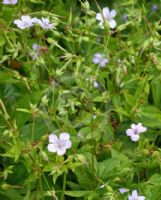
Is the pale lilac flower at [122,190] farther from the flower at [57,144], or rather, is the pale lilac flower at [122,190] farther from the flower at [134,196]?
the flower at [57,144]

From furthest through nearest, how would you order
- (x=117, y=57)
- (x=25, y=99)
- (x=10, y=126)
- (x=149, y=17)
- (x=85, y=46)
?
(x=149, y=17), (x=85, y=46), (x=117, y=57), (x=25, y=99), (x=10, y=126)

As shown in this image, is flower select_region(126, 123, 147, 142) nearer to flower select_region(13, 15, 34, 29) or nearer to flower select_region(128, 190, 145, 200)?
flower select_region(128, 190, 145, 200)

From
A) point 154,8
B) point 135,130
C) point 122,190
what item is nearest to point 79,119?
point 135,130

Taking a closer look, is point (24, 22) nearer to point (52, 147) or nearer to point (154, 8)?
point (52, 147)

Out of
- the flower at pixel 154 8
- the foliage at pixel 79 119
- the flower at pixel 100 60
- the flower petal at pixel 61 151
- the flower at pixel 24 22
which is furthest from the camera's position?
the flower at pixel 154 8

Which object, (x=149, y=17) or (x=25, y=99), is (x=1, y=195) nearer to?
(x=25, y=99)

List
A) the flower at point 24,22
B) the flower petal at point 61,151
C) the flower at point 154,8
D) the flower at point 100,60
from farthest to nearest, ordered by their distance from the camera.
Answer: the flower at point 154,8
the flower at point 100,60
the flower at point 24,22
the flower petal at point 61,151

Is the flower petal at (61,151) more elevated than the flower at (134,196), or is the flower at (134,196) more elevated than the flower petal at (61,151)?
the flower petal at (61,151)

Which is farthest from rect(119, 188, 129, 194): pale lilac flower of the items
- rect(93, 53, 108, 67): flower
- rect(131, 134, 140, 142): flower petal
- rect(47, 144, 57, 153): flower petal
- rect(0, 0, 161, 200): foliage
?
rect(93, 53, 108, 67): flower

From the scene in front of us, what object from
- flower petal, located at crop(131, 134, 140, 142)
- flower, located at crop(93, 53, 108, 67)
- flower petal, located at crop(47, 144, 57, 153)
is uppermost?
flower, located at crop(93, 53, 108, 67)

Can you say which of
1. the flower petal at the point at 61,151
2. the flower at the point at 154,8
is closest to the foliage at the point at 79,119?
the flower petal at the point at 61,151

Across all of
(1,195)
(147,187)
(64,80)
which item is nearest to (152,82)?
(64,80)
